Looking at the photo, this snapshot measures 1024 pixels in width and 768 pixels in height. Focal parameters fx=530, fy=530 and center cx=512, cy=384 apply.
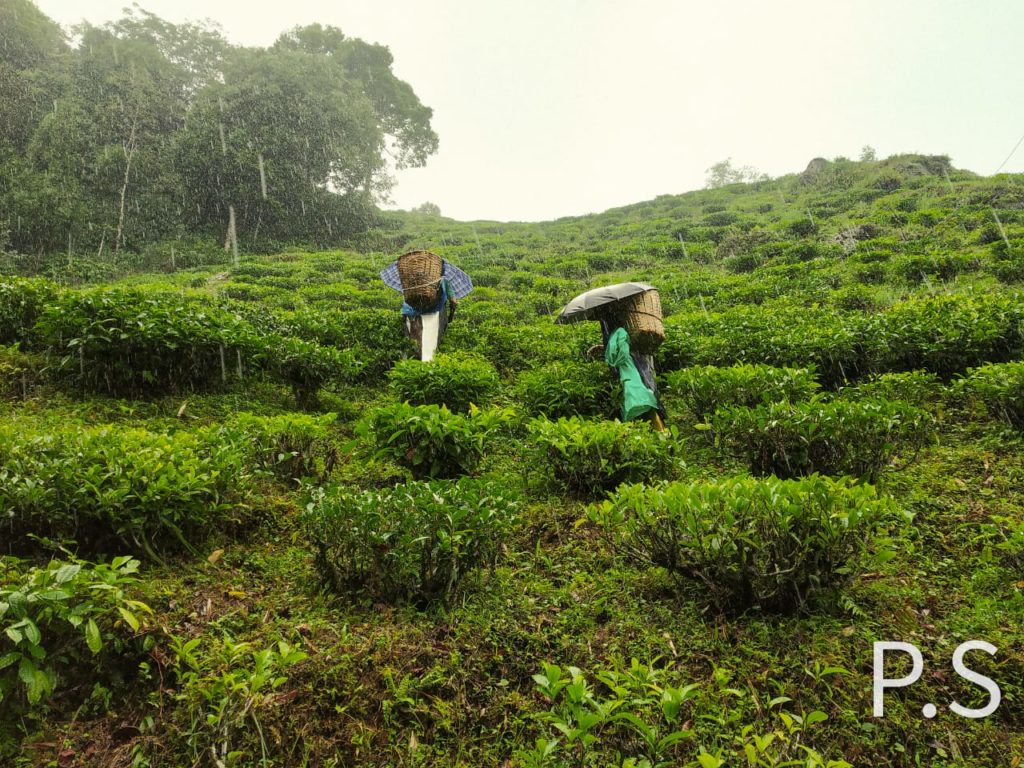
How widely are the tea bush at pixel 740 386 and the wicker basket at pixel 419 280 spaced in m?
3.90

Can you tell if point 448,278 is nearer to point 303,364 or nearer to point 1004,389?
point 303,364

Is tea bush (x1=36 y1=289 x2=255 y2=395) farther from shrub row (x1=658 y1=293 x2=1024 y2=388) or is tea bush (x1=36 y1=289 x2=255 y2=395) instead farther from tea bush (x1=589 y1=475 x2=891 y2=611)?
shrub row (x1=658 y1=293 x2=1024 y2=388)

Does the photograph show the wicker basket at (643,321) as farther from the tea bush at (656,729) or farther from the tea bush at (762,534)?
the tea bush at (656,729)

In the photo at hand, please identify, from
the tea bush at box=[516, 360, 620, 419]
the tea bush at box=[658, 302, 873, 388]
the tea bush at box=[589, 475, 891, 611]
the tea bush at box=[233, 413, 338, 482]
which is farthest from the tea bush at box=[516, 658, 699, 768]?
the tea bush at box=[658, 302, 873, 388]

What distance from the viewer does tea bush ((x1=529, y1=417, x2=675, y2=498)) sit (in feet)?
13.8

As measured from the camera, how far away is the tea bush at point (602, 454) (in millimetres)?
4207

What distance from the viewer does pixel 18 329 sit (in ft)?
19.0

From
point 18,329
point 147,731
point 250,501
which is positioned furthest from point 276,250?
point 147,731

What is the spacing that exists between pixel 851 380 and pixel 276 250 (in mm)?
21066

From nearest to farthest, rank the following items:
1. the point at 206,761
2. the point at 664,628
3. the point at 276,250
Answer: the point at 206,761 < the point at 664,628 < the point at 276,250

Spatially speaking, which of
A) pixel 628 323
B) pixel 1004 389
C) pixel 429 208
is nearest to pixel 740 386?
pixel 628 323

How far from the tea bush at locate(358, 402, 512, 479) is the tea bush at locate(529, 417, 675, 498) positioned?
0.60m

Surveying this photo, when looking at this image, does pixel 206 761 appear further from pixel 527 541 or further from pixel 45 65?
pixel 45 65

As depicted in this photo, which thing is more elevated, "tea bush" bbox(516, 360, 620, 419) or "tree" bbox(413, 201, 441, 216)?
"tree" bbox(413, 201, 441, 216)
